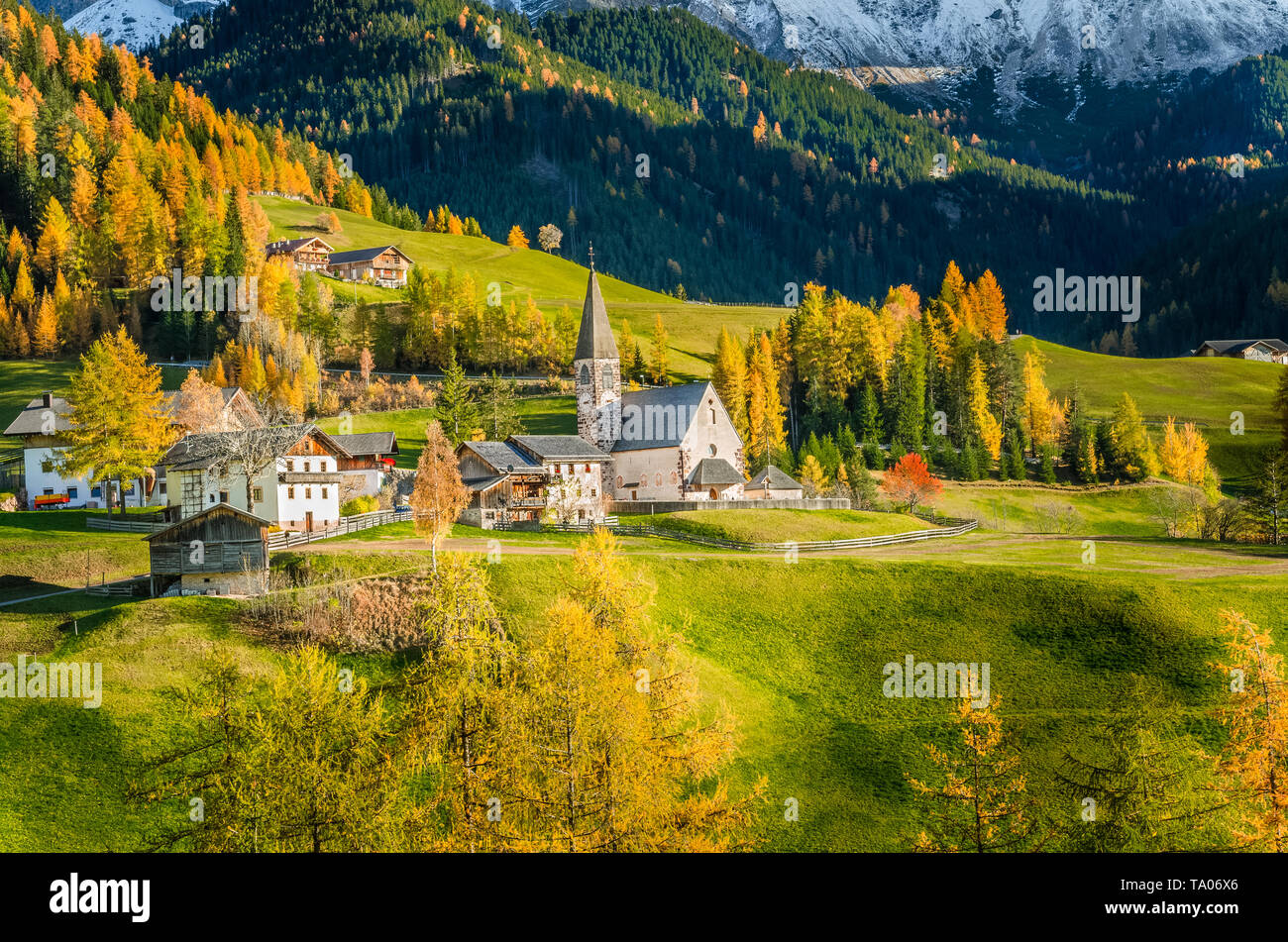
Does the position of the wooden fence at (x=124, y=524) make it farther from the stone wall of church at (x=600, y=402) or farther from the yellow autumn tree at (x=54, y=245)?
the yellow autumn tree at (x=54, y=245)

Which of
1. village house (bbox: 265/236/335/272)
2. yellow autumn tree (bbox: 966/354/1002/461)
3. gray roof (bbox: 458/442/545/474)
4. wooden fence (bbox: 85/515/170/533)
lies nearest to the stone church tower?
gray roof (bbox: 458/442/545/474)

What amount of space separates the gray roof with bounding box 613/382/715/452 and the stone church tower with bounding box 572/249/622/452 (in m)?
0.98

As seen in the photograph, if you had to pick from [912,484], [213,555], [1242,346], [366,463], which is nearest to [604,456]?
[366,463]

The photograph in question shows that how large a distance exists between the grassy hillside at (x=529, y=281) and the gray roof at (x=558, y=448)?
51177 mm

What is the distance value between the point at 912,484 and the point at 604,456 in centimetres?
2670

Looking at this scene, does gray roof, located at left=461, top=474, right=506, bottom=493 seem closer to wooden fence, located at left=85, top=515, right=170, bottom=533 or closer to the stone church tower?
the stone church tower

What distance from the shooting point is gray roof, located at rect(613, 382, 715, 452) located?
7781 cm

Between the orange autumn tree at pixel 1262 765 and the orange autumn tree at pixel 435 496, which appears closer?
the orange autumn tree at pixel 1262 765

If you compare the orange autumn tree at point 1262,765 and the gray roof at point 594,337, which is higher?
the gray roof at point 594,337

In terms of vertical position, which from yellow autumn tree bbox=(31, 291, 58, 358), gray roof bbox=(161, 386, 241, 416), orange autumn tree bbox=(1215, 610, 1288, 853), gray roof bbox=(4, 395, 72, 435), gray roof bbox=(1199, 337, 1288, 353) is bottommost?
orange autumn tree bbox=(1215, 610, 1288, 853)

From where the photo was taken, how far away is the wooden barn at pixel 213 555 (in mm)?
49938

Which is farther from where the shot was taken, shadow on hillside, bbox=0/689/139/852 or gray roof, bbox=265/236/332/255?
gray roof, bbox=265/236/332/255

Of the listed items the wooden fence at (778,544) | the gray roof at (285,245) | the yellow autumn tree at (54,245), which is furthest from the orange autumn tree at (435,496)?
the gray roof at (285,245)
